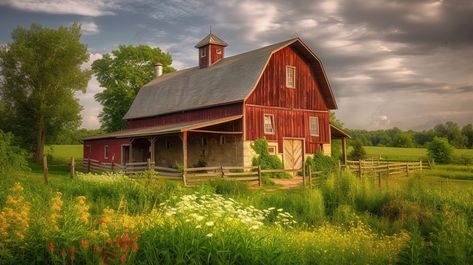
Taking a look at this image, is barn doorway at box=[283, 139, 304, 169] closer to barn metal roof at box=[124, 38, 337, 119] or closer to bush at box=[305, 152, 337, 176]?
bush at box=[305, 152, 337, 176]

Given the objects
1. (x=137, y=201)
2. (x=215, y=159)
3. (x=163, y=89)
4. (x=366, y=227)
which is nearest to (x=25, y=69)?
(x=163, y=89)

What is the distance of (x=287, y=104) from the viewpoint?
2766cm

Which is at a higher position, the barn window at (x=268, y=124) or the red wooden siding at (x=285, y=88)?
the red wooden siding at (x=285, y=88)

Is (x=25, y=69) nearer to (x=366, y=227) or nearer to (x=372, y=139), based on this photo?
(x=366, y=227)

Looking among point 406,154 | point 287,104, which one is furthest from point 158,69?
point 406,154

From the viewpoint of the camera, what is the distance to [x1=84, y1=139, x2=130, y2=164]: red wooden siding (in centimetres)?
3192

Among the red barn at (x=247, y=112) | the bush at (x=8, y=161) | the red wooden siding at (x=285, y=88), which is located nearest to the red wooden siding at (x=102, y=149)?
the red barn at (x=247, y=112)

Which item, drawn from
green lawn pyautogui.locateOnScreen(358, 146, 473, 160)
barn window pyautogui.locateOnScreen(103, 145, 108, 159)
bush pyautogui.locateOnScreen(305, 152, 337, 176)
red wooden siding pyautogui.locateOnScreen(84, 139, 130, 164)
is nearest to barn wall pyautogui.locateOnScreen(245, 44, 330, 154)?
bush pyautogui.locateOnScreen(305, 152, 337, 176)

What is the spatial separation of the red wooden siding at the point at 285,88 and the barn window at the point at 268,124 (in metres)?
0.82

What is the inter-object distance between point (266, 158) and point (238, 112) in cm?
326

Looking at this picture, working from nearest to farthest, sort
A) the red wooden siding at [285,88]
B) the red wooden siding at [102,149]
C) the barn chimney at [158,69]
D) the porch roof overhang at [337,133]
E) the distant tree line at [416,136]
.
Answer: the red wooden siding at [285,88], the porch roof overhang at [337,133], the red wooden siding at [102,149], the barn chimney at [158,69], the distant tree line at [416,136]

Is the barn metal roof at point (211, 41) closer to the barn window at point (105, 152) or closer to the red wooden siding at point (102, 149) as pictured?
the red wooden siding at point (102, 149)

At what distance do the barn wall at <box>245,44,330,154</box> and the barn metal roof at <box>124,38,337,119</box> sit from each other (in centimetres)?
70

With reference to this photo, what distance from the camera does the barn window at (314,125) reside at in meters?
29.1
